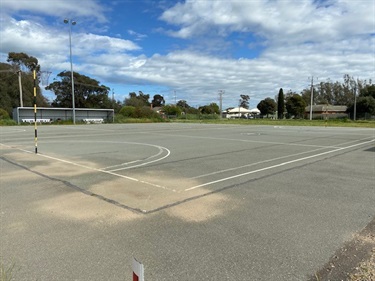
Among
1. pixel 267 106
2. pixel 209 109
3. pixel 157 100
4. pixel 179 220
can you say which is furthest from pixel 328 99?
pixel 179 220

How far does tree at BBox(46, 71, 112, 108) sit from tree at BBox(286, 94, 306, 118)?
57.4 m

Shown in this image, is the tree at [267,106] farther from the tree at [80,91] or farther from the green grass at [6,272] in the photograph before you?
the green grass at [6,272]

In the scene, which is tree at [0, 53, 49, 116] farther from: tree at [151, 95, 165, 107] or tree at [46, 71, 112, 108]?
tree at [151, 95, 165, 107]

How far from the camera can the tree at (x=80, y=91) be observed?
8294 centimetres

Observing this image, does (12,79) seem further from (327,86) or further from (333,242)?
(327,86)

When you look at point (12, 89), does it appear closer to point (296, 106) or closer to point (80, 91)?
point (80, 91)

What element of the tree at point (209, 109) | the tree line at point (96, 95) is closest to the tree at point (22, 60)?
the tree line at point (96, 95)

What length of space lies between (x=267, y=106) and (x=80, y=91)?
66921 mm

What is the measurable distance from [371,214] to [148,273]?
3.95 m

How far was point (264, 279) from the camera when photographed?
3.10 m

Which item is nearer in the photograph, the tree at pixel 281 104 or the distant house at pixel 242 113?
the tree at pixel 281 104

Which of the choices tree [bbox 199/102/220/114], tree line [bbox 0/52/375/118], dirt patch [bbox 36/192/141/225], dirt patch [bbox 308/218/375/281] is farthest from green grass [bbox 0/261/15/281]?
tree [bbox 199/102/220/114]

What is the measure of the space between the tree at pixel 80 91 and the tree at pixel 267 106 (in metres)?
58.1

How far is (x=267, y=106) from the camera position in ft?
374
